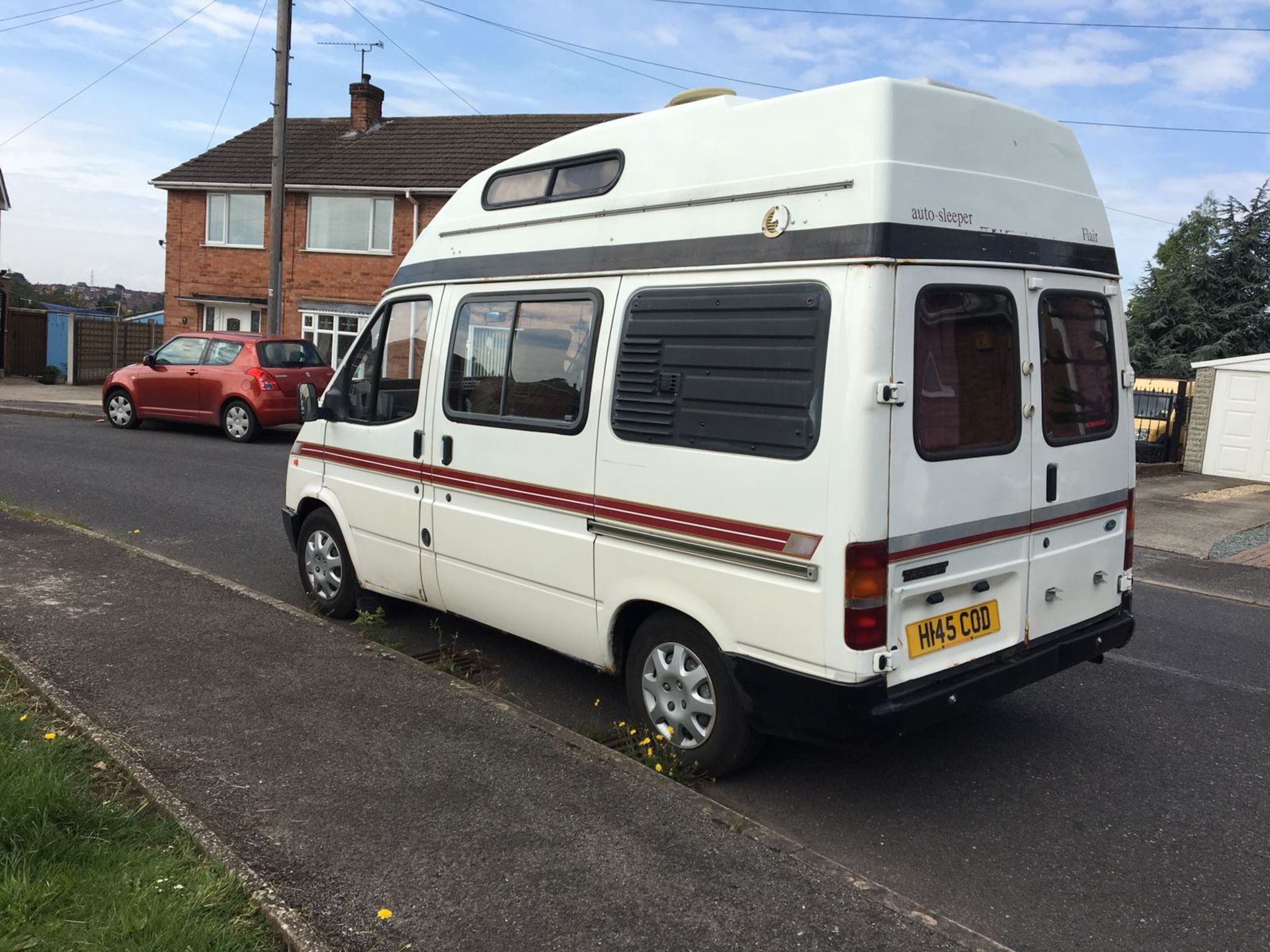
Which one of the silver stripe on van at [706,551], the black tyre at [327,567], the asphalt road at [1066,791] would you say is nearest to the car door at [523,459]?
the silver stripe on van at [706,551]

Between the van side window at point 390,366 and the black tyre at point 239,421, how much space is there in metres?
10.5

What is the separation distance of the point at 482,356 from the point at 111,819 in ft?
8.70

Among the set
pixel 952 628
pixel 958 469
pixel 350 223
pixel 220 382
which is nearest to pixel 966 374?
pixel 958 469

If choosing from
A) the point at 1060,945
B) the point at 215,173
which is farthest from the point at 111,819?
the point at 215,173

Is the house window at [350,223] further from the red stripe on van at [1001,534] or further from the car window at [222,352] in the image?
the red stripe on van at [1001,534]

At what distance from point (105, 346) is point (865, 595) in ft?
92.1

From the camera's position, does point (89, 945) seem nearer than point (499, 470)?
Yes

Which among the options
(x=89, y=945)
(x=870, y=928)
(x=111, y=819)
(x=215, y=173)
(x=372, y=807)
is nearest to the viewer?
(x=89, y=945)

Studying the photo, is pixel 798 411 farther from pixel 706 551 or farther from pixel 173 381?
pixel 173 381

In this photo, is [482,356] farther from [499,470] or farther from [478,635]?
[478,635]

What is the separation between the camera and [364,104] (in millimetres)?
28344

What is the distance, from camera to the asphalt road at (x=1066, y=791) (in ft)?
11.3

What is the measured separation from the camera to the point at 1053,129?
4.30 meters

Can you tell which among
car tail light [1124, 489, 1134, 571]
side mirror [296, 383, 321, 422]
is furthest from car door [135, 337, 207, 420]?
car tail light [1124, 489, 1134, 571]
